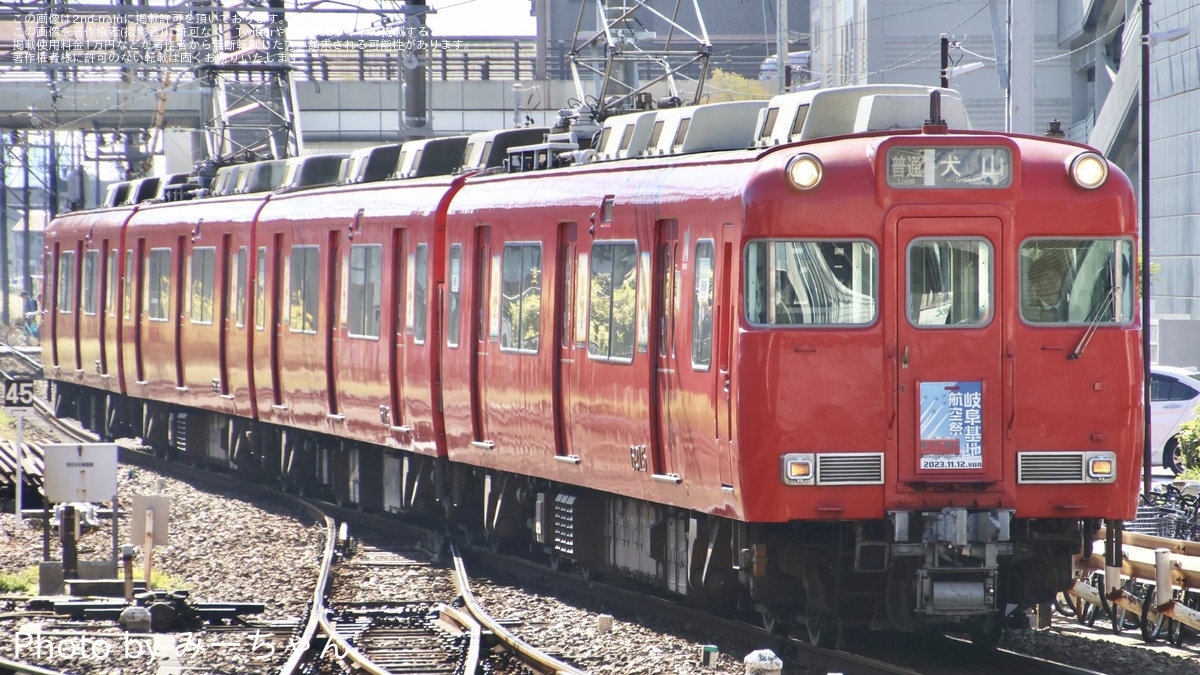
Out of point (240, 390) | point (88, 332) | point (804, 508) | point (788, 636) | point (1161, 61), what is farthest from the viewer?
point (1161, 61)

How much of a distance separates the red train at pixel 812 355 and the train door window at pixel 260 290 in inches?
211

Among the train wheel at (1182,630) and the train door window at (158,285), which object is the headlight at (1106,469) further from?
the train door window at (158,285)

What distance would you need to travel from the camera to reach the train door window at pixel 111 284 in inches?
982

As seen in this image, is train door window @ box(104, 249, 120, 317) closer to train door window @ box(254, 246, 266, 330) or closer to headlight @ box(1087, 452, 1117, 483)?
train door window @ box(254, 246, 266, 330)

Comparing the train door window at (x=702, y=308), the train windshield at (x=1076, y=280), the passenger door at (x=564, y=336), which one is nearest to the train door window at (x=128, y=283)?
the passenger door at (x=564, y=336)

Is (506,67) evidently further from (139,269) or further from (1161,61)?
(139,269)

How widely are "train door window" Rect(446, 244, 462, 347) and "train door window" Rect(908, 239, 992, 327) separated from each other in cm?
520

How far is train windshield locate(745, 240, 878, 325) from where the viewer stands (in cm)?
1016

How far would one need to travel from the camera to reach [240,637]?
1151cm

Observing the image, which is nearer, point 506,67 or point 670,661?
point 670,661

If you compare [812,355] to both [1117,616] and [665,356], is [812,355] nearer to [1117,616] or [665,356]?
[665,356]

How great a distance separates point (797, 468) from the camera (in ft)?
33.2

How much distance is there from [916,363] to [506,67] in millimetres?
52003

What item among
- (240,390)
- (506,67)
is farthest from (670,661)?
(506,67)
